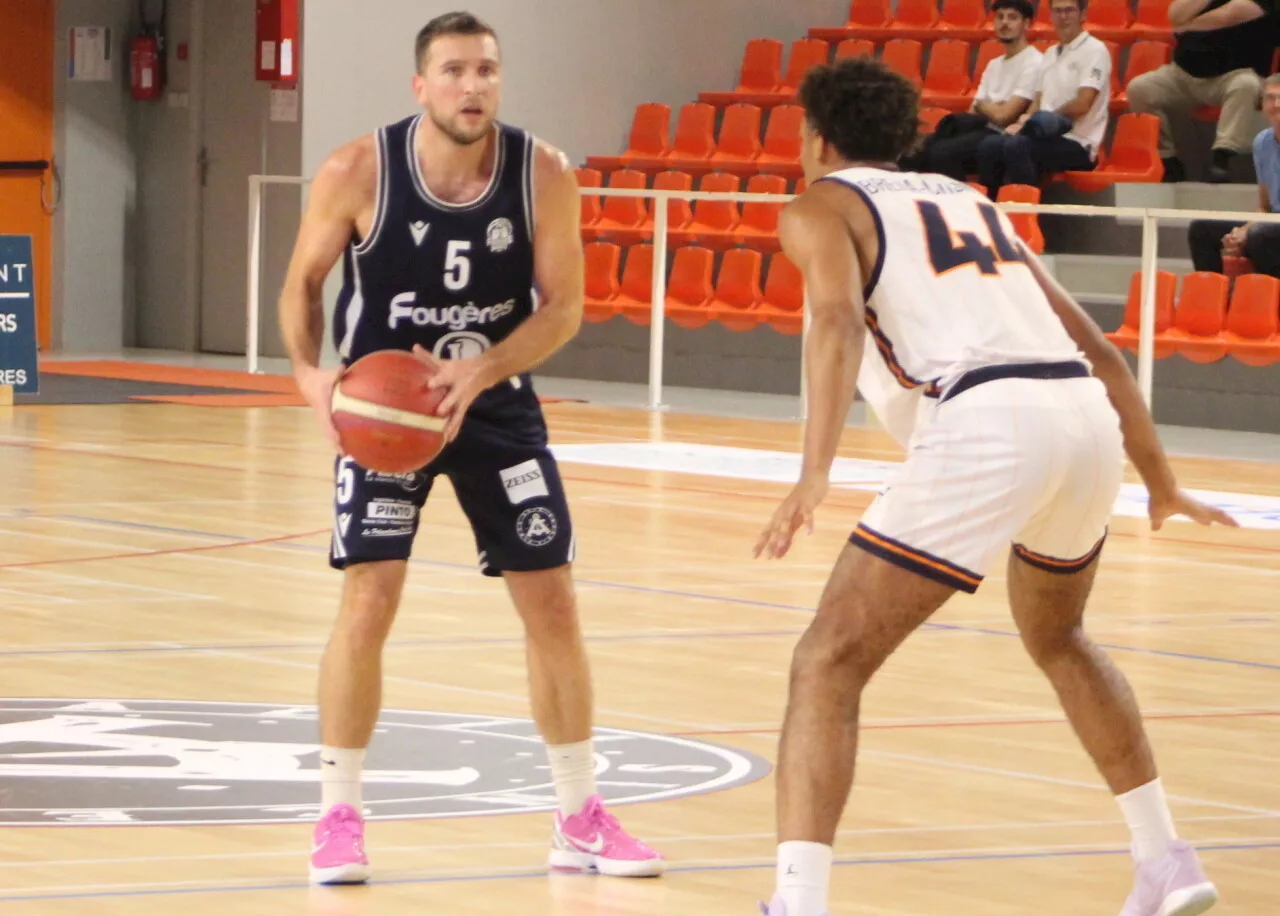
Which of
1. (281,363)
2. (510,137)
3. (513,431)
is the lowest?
(281,363)

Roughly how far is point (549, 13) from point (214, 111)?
105 inches

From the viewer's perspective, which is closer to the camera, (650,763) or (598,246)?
(650,763)

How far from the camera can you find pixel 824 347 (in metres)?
3.86

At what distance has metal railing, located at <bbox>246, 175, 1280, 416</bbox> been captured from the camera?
42.2 ft

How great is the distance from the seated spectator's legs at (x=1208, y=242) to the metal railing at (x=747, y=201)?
136mm

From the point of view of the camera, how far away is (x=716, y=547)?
9242 millimetres

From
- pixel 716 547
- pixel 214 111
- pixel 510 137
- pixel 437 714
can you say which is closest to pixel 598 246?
pixel 214 111

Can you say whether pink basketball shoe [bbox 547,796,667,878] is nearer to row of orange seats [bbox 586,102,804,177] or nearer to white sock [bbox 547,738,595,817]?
white sock [bbox 547,738,595,817]

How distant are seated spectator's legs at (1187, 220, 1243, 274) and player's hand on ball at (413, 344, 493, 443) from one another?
10429mm

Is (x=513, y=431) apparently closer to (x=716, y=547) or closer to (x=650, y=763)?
(x=650, y=763)

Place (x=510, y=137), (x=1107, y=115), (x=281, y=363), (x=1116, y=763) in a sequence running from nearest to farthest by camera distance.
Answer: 1. (x=1116, y=763)
2. (x=510, y=137)
3. (x=1107, y=115)
4. (x=281, y=363)

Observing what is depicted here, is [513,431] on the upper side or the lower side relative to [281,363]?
upper

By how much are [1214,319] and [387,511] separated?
9.90 metres

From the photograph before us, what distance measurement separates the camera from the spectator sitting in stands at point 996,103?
50.1 feet
